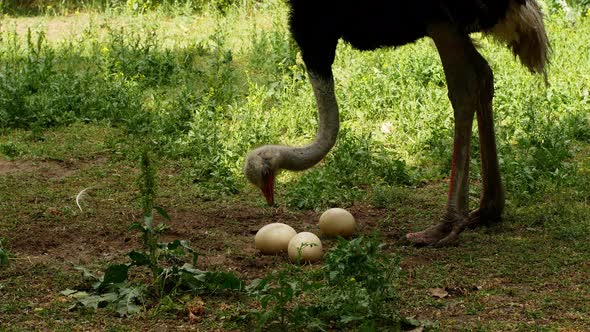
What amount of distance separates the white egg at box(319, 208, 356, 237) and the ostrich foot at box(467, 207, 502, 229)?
0.73 m

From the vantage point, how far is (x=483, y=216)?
229 inches

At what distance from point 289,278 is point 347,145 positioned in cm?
224

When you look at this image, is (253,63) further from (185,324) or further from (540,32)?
(185,324)

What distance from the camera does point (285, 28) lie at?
10039 mm

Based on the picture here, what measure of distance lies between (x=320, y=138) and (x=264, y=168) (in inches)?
15.6

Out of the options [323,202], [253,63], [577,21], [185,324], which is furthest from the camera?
[577,21]

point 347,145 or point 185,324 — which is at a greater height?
point 347,145

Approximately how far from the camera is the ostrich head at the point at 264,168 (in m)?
5.42

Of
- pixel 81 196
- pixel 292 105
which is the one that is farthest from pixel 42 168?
pixel 292 105

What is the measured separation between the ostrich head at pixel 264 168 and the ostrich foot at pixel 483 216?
116 centimetres

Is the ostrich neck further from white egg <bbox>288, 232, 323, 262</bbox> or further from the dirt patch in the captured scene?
the dirt patch

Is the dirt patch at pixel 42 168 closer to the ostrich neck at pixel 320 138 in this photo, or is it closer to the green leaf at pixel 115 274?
the ostrich neck at pixel 320 138

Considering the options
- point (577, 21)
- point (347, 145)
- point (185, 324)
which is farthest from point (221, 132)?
point (577, 21)

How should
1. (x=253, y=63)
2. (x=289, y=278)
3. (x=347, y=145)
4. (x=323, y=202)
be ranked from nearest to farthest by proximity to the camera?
(x=289, y=278) → (x=323, y=202) → (x=347, y=145) → (x=253, y=63)
